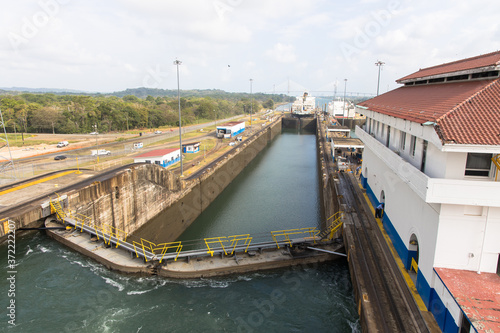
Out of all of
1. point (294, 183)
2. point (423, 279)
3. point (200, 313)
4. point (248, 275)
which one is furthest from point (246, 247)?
point (294, 183)

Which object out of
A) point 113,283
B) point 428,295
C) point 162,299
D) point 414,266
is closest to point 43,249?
point 113,283

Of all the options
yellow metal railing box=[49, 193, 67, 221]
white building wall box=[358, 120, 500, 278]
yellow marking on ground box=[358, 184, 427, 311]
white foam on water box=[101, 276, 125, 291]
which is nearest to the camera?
white building wall box=[358, 120, 500, 278]

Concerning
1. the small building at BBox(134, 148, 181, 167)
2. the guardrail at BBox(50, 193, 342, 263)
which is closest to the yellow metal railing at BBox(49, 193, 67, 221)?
the guardrail at BBox(50, 193, 342, 263)

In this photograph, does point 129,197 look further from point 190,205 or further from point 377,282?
point 377,282

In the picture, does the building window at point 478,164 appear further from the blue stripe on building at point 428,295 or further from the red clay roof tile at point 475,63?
the blue stripe on building at point 428,295

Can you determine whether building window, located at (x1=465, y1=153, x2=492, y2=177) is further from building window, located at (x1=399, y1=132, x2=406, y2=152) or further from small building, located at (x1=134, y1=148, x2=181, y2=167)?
small building, located at (x1=134, y1=148, x2=181, y2=167)

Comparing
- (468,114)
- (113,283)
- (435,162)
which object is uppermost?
(468,114)
